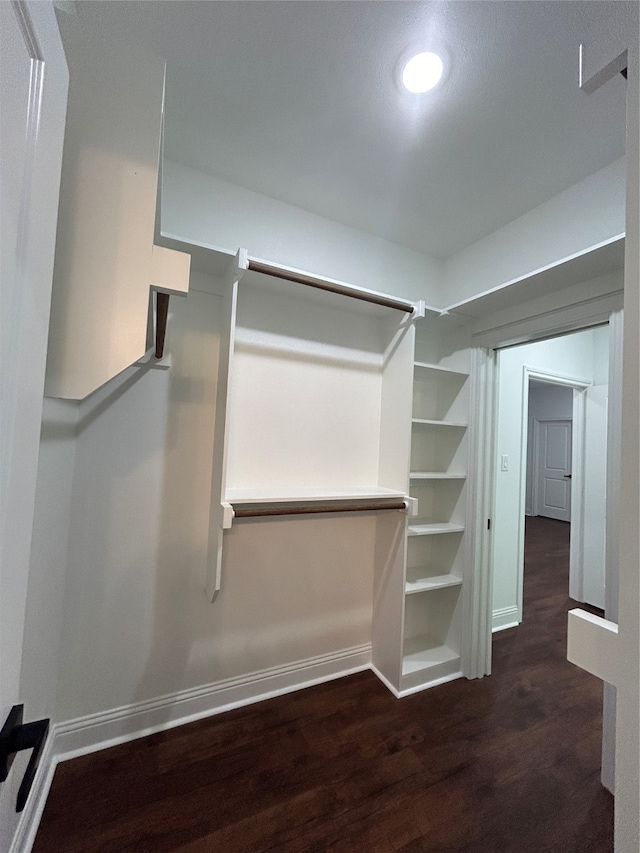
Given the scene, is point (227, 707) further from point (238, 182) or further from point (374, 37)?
point (374, 37)

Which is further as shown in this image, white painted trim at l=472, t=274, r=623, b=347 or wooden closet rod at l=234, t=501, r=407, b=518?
white painted trim at l=472, t=274, r=623, b=347

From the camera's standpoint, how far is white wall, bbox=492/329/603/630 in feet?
9.15

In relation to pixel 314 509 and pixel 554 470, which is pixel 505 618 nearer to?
pixel 314 509

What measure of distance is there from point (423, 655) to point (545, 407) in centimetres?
633

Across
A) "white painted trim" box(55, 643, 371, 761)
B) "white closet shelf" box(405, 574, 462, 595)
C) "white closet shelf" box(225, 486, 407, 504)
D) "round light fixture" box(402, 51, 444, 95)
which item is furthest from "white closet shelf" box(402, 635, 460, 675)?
"round light fixture" box(402, 51, 444, 95)

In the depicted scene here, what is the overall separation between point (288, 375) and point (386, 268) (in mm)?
1014

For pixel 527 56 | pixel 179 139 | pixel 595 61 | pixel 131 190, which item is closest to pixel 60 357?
pixel 131 190

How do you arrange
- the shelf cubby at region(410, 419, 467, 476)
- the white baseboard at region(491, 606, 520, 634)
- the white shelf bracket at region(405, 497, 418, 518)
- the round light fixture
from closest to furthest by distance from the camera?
the round light fixture
the white shelf bracket at region(405, 497, 418, 518)
the shelf cubby at region(410, 419, 467, 476)
the white baseboard at region(491, 606, 520, 634)

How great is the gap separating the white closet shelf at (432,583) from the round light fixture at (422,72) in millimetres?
2314

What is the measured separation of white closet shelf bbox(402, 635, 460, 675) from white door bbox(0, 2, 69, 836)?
2.07 m

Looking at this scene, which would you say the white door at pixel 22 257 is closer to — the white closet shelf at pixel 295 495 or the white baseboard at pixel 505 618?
the white closet shelf at pixel 295 495

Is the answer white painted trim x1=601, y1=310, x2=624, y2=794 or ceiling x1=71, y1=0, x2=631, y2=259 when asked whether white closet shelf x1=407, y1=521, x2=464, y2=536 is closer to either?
white painted trim x1=601, y1=310, x2=624, y2=794

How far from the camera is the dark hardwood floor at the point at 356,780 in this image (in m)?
1.24

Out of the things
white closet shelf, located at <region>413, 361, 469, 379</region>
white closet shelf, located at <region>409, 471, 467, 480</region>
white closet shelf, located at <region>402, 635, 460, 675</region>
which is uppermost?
white closet shelf, located at <region>413, 361, 469, 379</region>
